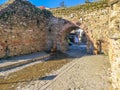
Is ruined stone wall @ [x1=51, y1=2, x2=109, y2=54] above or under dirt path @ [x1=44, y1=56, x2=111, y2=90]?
above

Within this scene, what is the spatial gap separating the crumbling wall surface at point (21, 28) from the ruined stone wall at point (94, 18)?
7.18ft

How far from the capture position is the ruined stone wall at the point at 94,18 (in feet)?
37.9

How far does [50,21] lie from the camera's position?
546 inches

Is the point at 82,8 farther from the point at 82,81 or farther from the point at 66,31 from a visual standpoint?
the point at 82,81

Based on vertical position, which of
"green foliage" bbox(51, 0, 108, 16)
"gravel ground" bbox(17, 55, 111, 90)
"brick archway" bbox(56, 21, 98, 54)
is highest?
"green foliage" bbox(51, 0, 108, 16)

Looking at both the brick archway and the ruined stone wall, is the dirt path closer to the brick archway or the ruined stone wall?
the ruined stone wall

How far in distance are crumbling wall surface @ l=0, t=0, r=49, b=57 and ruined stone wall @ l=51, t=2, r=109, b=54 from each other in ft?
7.18

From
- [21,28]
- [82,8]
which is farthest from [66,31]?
[21,28]

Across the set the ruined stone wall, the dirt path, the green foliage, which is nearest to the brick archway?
the ruined stone wall

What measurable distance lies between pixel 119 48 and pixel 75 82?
2862 mm

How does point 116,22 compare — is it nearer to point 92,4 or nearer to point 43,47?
point 92,4

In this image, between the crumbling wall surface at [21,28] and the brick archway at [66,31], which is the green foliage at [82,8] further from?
the crumbling wall surface at [21,28]

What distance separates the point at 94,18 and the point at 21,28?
5.01 metres

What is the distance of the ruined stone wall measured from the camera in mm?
11539
